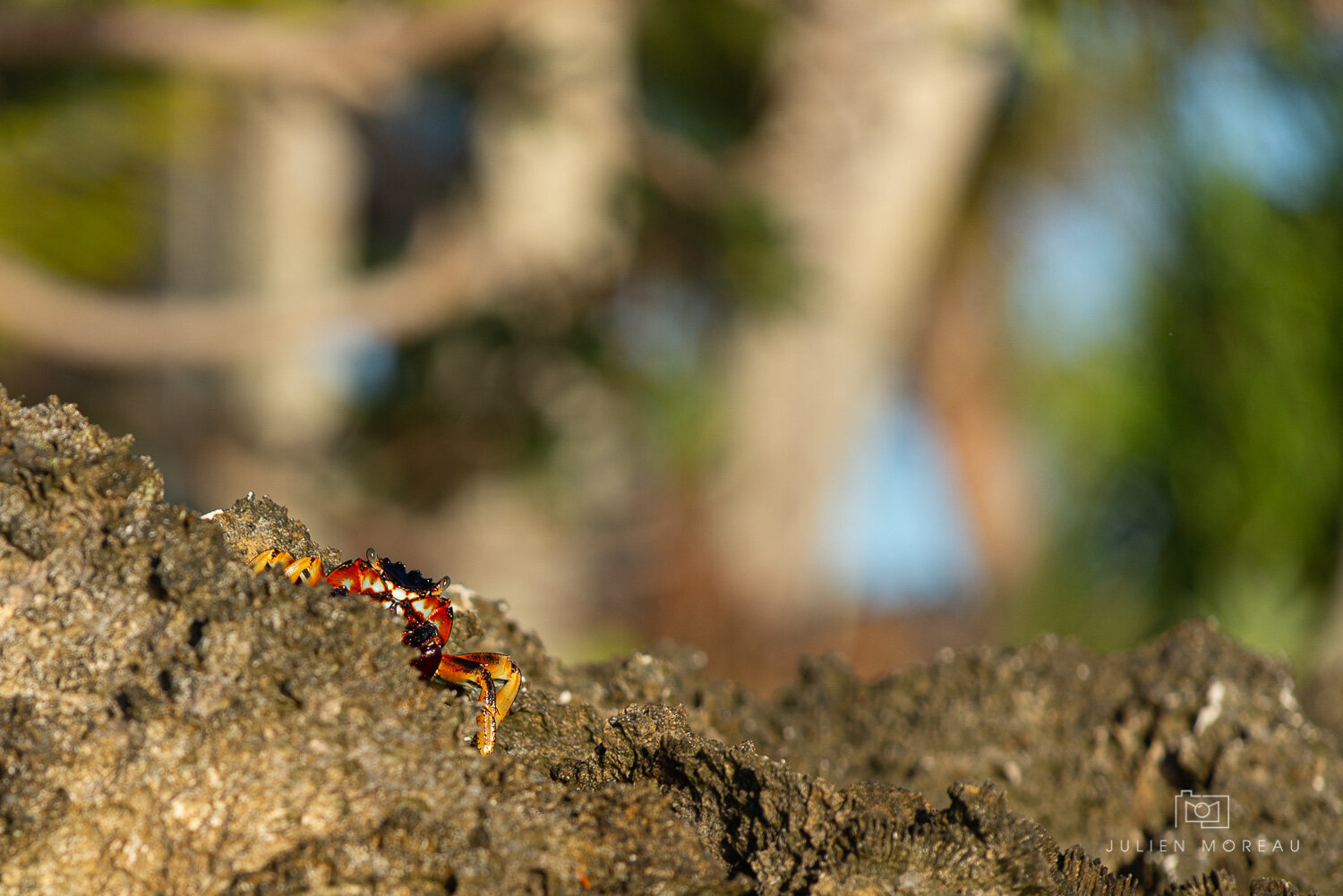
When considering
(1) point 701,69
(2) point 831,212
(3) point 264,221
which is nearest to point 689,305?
(2) point 831,212

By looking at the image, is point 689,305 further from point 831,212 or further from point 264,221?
Result: point 264,221

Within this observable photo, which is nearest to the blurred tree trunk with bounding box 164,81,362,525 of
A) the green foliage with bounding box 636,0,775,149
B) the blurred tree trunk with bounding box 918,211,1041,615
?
the green foliage with bounding box 636,0,775,149

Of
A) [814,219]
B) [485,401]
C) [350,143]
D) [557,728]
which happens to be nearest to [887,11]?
[814,219]

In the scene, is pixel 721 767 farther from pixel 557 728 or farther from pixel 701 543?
pixel 701 543

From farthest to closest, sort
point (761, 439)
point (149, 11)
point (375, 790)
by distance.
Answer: point (761, 439) → point (149, 11) → point (375, 790)

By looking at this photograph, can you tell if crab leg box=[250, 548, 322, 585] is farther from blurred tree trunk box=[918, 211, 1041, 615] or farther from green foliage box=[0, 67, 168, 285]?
blurred tree trunk box=[918, 211, 1041, 615]

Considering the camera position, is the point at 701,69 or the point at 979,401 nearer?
the point at 701,69

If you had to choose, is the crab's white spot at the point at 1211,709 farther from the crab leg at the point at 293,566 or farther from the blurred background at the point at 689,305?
the blurred background at the point at 689,305
